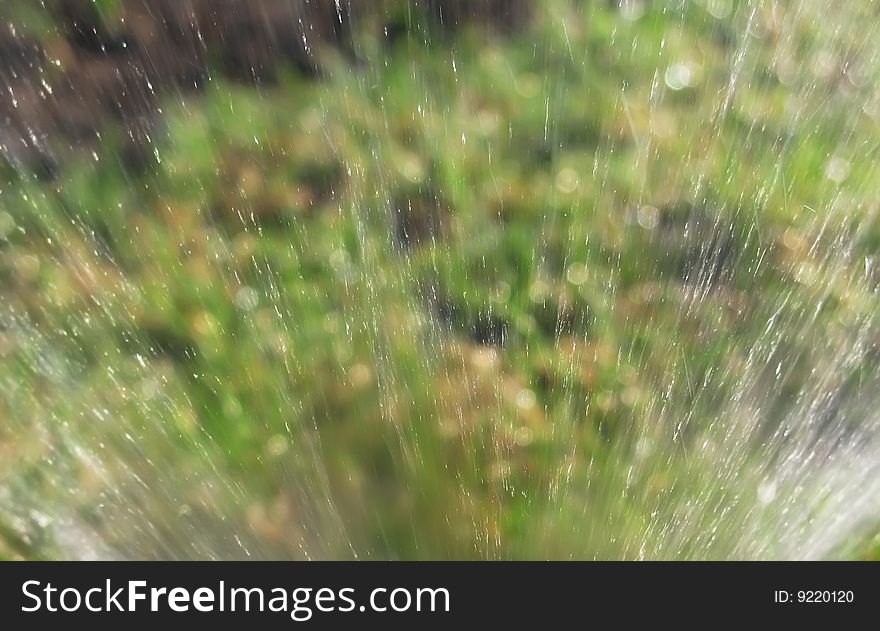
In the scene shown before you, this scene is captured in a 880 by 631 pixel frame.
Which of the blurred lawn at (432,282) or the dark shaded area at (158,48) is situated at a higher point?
the dark shaded area at (158,48)

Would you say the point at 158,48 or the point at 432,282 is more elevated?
the point at 158,48

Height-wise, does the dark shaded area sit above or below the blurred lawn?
above

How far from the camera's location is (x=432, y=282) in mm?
2904

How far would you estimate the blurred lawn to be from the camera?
245 cm

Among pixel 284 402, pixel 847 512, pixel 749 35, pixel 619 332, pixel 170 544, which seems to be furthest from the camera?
pixel 749 35

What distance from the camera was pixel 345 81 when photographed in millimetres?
3143

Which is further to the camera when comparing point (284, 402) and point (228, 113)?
point (228, 113)

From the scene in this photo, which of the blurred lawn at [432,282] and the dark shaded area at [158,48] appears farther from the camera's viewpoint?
the dark shaded area at [158,48]

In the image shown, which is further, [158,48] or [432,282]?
[158,48]

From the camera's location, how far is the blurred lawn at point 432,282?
2445 mm

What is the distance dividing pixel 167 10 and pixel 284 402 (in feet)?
4.69

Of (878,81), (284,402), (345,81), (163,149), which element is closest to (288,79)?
(345,81)

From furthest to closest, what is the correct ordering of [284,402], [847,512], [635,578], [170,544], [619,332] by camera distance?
1. [619,332]
2. [284,402]
3. [847,512]
4. [170,544]
5. [635,578]

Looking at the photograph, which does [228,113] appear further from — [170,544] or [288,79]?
[170,544]
